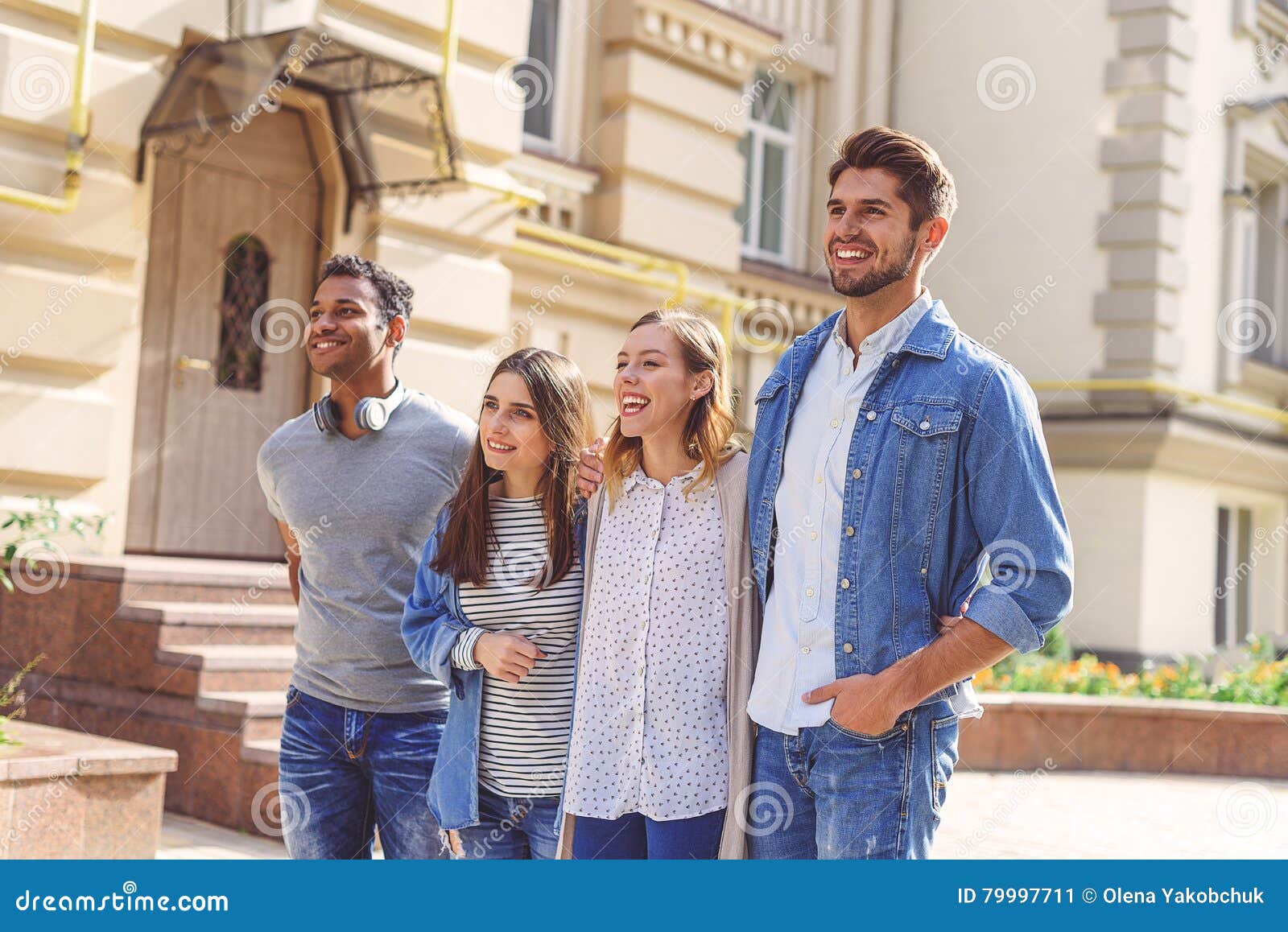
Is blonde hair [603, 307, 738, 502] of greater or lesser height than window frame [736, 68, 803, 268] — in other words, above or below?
below

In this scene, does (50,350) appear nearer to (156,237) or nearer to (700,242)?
(156,237)

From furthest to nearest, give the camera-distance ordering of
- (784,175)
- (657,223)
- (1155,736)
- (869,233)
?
1. (784,175)
2. (657,223)
3. (1155,736)
4. (869,233)

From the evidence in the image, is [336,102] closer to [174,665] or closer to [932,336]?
[174,665]

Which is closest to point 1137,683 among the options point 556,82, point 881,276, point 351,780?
point 556,82

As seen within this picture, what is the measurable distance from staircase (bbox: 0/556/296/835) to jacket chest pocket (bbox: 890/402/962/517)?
13.6ft

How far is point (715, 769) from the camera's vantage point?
2855mm

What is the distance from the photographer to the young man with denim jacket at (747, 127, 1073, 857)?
2592 mm

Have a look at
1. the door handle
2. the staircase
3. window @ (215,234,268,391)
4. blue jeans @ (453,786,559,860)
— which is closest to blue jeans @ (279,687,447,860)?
blue jeans @ (453,786,559,860)

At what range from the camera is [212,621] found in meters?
6.80

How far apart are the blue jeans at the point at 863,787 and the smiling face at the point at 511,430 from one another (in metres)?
0.93

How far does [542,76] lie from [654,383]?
8.07 metres

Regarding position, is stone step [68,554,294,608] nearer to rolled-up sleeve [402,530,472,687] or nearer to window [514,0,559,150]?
rolled-up sleeve [402,530,472,687]

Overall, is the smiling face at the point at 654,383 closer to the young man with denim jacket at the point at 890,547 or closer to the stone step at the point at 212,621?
the young man with denim jacket at the point at 890,547

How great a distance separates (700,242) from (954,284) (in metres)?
4.04
